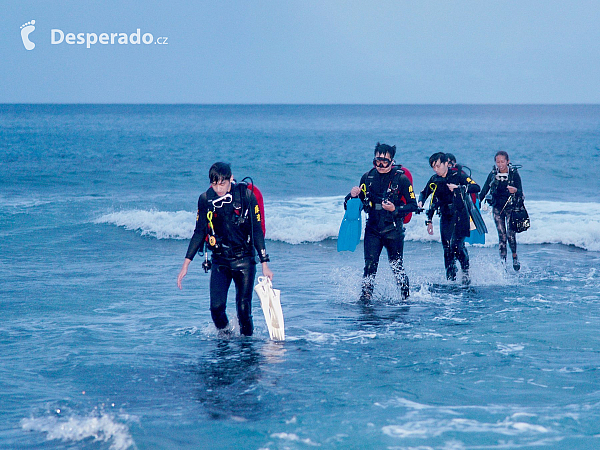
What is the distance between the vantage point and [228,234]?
590 centimetres

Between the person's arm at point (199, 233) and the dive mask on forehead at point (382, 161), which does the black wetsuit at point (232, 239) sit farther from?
the dive mask on forehead at point (382, 161)

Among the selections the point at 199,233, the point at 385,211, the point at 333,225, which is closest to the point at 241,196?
the point at 199,233

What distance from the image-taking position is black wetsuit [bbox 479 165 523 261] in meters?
9.73

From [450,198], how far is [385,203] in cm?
169

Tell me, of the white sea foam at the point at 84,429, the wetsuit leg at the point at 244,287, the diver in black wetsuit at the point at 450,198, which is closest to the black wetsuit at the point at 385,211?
the diver in black wetsuit at the point at 450,198

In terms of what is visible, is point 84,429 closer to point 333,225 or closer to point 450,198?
point 450,198

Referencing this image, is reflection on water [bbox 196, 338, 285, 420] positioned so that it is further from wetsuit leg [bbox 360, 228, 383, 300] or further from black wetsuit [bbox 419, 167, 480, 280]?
black wetsuit [bbox 419, 167, 480, 280]

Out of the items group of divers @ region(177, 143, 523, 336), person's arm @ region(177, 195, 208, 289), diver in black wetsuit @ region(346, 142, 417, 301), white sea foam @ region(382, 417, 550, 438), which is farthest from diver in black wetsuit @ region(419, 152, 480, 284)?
white sea foam @ region(382, 417, 550, 438)

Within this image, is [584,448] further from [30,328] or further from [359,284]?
[30,328]

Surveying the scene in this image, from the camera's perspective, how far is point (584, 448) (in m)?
4.29

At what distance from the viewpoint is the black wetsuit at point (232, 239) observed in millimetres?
5852

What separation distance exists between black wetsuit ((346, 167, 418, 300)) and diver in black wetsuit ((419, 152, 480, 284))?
1.03 m

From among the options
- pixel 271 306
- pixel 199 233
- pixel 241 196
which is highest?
pixel 241 196

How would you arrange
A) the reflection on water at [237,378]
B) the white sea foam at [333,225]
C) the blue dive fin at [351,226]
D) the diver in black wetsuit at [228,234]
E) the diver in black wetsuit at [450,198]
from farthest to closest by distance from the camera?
1. the white sea foam at [333,225]
2. the diver in black wetsuit at [450,198]
3. the blue dive fin at [351,226]
4. the diver in black wetsuit at [228,234]
5. the reflection on water at [237,378]
